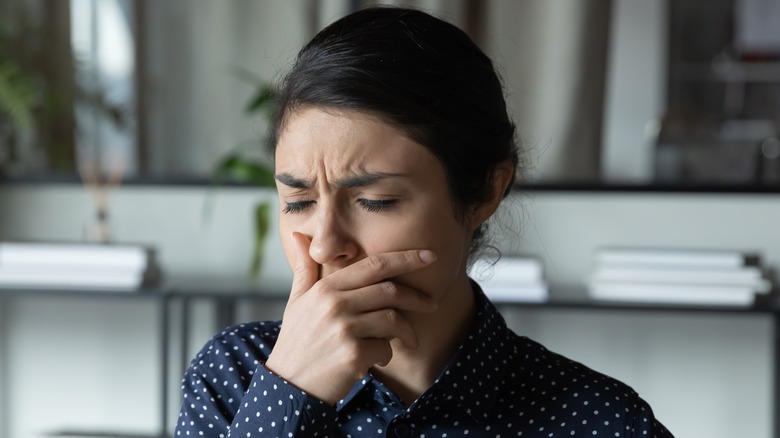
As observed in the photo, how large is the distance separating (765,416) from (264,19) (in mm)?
2035

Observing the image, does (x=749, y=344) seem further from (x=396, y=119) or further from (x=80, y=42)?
(x=80, y=42)

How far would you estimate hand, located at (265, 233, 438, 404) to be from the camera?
1.04 m

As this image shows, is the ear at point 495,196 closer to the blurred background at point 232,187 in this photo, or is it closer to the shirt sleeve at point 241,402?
the shirt sleeve at point 241,402

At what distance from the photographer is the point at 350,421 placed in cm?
113

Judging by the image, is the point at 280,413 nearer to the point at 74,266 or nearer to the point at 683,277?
the point at 683,277

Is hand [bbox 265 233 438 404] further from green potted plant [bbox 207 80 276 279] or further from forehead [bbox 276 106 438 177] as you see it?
green potted plant [bbox 207 80 276 279]

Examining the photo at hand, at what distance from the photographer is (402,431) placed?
1089 mm

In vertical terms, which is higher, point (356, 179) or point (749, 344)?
point (356, 179)

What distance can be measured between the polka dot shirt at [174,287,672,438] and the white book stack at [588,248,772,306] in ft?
4.15

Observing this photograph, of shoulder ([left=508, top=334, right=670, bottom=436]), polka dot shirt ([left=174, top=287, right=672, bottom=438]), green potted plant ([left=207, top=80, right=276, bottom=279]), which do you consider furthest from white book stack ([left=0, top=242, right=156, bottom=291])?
shoulder ([left=508, top=334, right=670, bottom=436])

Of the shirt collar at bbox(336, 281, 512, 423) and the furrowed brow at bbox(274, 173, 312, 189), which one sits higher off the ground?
the furrowed brow at bbox(274, 173, 312, 189)

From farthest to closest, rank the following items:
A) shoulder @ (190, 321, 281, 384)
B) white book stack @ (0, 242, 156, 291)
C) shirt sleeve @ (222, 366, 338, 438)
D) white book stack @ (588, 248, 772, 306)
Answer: white book stack @ (0, 242, 156, 291) → white book stack @ (588, 248, 772, 306) → shoulder @ (190, 321, 281, 384) → shirt sleeve @ (222, 366, 338, 438)

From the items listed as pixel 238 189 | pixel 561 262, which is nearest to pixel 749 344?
pixel 561 262

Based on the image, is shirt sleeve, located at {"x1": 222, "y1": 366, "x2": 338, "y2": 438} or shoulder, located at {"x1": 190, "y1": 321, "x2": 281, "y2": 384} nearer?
shirt sleeve, located at {"x1": 222, "y1": 366, "x2": 338, "y2": 438}
